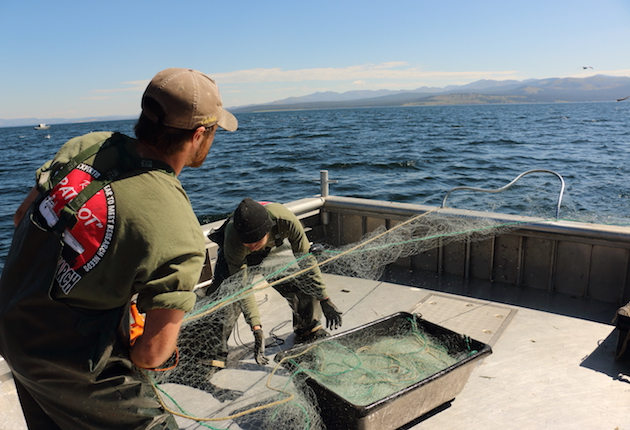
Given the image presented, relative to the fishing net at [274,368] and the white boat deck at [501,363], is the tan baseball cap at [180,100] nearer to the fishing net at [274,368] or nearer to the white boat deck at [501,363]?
the fishing net at [274,368]

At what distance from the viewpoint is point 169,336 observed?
125 centimetres

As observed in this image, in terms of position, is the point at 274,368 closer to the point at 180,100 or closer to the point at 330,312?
the point at 330,312

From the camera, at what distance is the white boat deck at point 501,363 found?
8.45 feet

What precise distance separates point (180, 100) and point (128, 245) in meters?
0.42

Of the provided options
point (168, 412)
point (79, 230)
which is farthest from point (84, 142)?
point (168, 412)

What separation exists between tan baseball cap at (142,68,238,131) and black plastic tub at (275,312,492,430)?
1570 millimetres

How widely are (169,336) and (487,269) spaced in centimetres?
399

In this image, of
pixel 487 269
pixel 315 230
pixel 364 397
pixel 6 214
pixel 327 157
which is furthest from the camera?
pixel 327 157

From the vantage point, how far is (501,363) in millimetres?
3133

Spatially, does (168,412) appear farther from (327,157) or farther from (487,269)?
(327,157)

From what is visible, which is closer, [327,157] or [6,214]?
[6,214]

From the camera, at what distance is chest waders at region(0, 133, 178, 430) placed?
120 cm

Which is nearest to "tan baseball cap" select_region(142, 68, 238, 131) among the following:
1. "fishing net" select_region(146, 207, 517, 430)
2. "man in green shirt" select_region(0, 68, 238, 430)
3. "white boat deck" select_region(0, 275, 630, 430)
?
"man in green shirt" select_region(0, 68, 238, 430)

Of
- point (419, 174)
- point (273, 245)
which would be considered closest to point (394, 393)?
point (273, 245)
